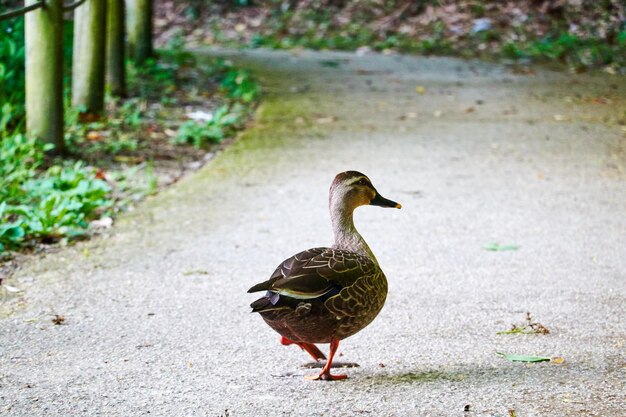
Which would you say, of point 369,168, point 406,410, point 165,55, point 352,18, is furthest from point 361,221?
point 352,18

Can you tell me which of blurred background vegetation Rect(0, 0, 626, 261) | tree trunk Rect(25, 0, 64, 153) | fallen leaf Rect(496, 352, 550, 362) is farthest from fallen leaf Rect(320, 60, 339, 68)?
fallen leaf Rect(496, 352, 550, 362)

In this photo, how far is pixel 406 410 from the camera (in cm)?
329

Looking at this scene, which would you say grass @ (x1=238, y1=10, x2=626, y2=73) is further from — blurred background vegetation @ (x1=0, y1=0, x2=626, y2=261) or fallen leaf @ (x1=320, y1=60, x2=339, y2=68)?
fallen leaf @ (x1=320, y1=60, x2=339, y2=68)

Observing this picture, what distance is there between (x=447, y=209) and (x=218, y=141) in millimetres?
2749

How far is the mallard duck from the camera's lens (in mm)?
3336

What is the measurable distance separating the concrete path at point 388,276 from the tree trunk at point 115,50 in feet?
5.14

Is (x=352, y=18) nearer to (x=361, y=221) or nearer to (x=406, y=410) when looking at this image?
(x=361, y=221)

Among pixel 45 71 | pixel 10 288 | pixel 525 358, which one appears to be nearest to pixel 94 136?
pixel 45 71

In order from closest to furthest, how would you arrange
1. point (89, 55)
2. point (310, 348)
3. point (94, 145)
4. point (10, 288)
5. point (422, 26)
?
point (310, 348) → point (10, 288) → point (94, 145) → point (89, 55) → point (422, 26)

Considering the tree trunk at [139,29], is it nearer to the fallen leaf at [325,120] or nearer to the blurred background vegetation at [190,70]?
the blurred background vegetation at [190,70]

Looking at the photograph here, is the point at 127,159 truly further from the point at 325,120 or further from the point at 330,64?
the point at 330,64

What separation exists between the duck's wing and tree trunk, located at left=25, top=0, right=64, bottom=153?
13.2 feet

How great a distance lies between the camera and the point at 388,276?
5.09m

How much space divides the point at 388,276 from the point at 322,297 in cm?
174
